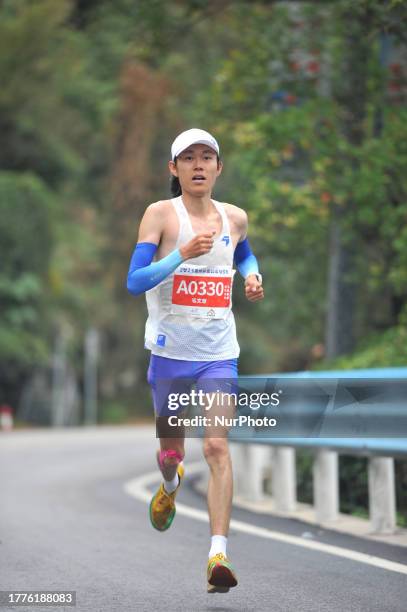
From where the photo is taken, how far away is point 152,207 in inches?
273

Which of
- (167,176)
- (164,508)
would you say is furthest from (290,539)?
(167,176)

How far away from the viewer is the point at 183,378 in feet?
23.0

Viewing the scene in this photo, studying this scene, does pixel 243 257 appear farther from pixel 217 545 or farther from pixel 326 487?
pixel 326 487

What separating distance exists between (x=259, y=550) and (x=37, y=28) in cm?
3756

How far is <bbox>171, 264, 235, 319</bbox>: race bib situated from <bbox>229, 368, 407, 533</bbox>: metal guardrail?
0.71 meters

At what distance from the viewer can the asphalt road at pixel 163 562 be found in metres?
6.61

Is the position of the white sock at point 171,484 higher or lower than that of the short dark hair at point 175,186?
lower

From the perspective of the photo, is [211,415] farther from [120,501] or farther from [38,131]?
[38,131]

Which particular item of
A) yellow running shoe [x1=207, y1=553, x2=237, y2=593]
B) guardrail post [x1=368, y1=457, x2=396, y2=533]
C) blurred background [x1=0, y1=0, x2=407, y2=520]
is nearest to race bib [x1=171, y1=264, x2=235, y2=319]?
yellow running shoe [x1=207, y1=553, x2=237, y2=593]

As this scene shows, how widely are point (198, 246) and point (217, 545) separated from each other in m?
1.38

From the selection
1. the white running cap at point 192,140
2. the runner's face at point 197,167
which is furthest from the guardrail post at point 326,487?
the white running cap at point 192,140

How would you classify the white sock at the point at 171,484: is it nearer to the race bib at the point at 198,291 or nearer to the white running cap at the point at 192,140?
the race bib at the point at 198,291

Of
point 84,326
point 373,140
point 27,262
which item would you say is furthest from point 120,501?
point 84,326

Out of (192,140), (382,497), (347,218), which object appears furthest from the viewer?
(347,218)
